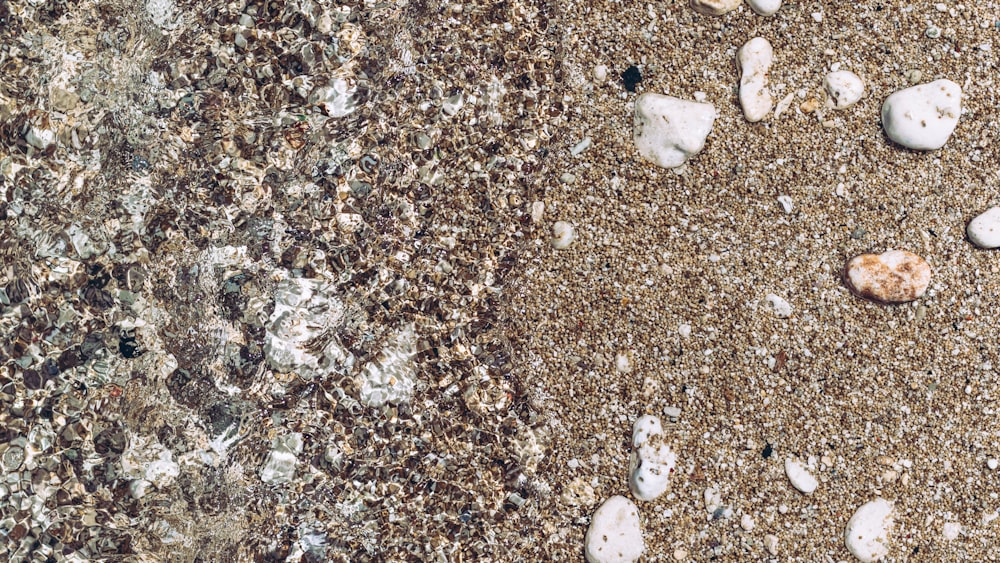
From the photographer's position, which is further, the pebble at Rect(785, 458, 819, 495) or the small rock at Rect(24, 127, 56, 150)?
the small rock at Rect(24, 127, 56, 150)

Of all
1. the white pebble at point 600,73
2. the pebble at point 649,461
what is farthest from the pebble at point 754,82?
the pebble at point 649,461

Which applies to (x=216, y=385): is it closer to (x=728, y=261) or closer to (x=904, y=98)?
(x=728, y=261)

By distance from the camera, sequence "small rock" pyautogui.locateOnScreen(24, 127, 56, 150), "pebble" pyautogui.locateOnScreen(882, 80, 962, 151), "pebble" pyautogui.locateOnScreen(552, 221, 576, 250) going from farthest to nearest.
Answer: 1. "small rock" pyautogui.locateOnScreen(24, 127, 56, 150)
2. "pebble" pyautogui.locateOnScreen(552, 221, 576, 250)
3. "pebble" pyautogui.locateOnScreen(882, 80, 962, 151)

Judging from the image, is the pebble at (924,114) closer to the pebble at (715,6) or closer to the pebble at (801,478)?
the pebble at (715,6)

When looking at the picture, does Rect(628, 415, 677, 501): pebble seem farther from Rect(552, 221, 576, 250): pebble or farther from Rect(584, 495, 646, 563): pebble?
Rect(552, 221, 576, 250): pebble

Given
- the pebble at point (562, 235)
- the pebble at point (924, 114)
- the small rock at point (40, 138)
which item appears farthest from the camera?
the small rock at point (40, 138)

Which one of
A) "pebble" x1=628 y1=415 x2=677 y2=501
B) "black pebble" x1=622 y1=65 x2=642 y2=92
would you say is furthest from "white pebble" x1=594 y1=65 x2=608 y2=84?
"pebble" x1=628 y1=415 x2=677 y2=501

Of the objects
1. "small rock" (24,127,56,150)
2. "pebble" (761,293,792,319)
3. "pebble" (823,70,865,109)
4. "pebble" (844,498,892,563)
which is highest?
"small rock" (24,127,56,150)
